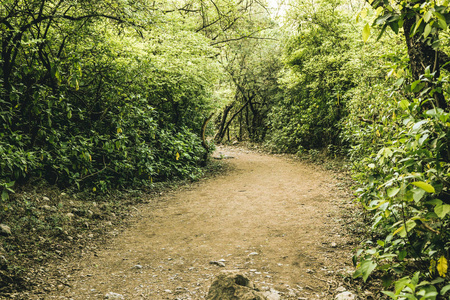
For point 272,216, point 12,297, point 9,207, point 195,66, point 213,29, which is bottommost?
point 272,216

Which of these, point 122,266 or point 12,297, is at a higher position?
point 12,297

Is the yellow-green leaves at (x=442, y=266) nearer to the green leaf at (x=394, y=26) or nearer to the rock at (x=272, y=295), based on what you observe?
the green leaf at (x=394, y=26)

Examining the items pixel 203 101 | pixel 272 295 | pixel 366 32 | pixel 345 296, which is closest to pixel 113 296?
pixel 272 295

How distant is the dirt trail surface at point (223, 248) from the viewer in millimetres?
3707

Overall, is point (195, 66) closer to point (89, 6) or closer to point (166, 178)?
point (166, 178)

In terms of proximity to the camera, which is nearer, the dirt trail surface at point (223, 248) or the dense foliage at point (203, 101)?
the dense foliage at point (203, 101)

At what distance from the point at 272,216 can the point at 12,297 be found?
463 centimetres

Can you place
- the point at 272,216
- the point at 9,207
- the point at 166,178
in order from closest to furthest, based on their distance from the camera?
the point at 9,207
the point at 272,216
the point at 166,178

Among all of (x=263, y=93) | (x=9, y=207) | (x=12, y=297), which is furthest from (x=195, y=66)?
(x=263, y=93)

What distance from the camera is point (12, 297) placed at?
322cm

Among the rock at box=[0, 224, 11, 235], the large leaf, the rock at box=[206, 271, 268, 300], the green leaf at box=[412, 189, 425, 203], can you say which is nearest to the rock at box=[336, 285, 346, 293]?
the rock at box=[206, 271, 268, 300]

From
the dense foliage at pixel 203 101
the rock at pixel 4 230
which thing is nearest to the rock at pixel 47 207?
the dense foliage at pixel 203 101

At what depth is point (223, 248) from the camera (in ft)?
16.0

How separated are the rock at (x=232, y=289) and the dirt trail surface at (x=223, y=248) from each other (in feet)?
2.61
